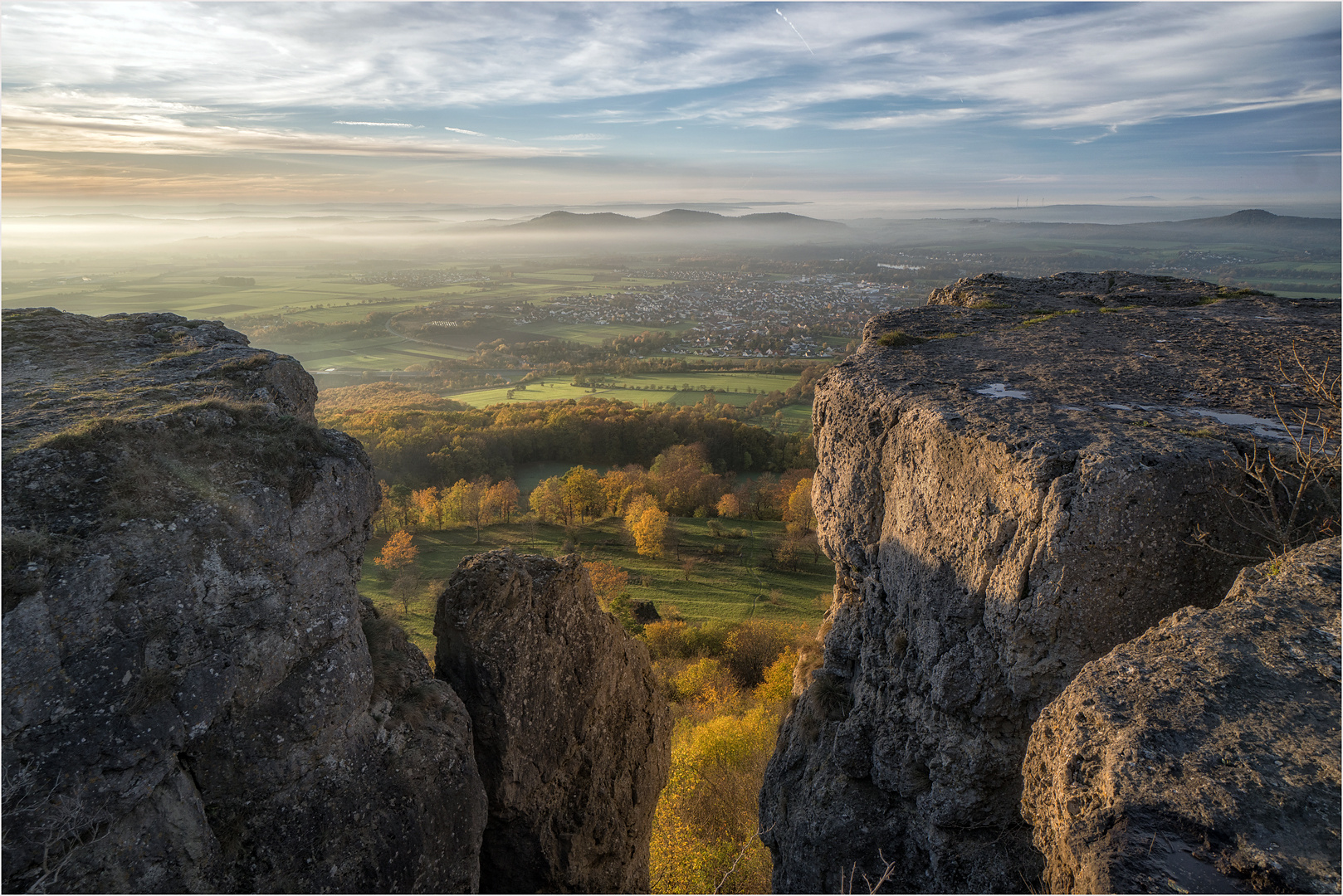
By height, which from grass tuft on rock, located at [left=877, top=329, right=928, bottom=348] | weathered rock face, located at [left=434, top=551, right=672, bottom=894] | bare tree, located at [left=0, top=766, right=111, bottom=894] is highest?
grass tuft on rock, located at [left=877, top=329, right=928, bottom=348]

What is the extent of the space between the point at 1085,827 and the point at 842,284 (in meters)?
155

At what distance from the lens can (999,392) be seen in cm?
1162

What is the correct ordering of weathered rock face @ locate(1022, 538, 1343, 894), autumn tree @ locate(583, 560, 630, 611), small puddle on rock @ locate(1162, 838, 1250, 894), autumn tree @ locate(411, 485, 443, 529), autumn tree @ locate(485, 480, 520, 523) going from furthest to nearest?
1. autumn tree @ locate(485, 480, 520, 523)
2. autumn tree @ locate(411, 485, 443, 529)
3. autumn tree @ locate(583, 560, 630, 611)
4. weathered rock face @ locate(1022, 538, 1343, 894)
5. small puddle on rock @ locate(1162, 838, 1250, 894)

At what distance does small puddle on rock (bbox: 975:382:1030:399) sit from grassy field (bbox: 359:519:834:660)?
41066 mm

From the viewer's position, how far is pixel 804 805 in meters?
12.7

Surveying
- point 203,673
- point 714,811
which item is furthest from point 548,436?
point 203,673

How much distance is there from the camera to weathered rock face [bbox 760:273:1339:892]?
28.5 ft

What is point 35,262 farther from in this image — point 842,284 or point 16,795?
point 842,284

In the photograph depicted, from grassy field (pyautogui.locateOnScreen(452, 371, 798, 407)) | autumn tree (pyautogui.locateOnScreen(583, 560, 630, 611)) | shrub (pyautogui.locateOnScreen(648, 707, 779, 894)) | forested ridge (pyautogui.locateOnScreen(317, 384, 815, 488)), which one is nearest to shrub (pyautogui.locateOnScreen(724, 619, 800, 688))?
autumn tree (pyautogui.locateOnScreen(583, 560, 630, 611))

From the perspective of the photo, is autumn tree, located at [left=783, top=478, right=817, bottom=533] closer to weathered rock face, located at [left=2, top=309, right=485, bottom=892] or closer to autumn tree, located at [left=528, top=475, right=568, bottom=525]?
autumn tree, located at [left=528, top=475, right=568, bottom=525]

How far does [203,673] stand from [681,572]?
2115 inches

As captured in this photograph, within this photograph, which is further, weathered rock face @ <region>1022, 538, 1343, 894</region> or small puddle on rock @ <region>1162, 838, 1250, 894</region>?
weathered rock face @ <region>1022, 538, 1343, 894</region>

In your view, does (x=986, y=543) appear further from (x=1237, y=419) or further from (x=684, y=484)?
(x=684, y=484)

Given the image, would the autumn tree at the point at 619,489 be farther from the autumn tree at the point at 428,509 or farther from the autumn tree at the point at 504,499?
the autumn tree at the point at 428,509
